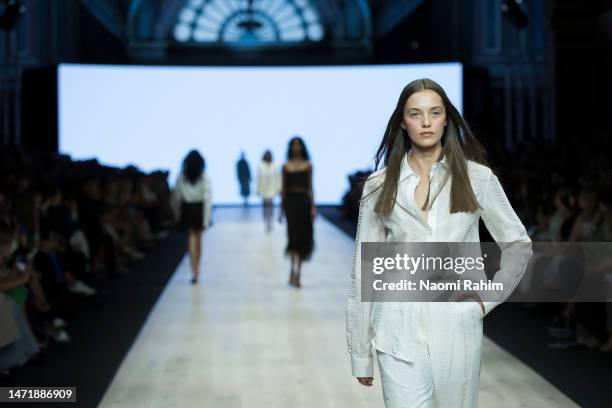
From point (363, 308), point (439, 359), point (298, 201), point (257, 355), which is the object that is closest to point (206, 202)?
point (298, 201)

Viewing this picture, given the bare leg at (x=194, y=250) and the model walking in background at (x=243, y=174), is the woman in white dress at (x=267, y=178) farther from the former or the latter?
the bare leg at (x=194, y=250)

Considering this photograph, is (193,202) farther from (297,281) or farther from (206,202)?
(297,281)

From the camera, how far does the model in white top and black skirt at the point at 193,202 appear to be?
8.27 meters

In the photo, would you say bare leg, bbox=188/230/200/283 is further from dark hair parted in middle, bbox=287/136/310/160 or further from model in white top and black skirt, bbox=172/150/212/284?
dark hair parted in middle, bbox=287/136/310/160

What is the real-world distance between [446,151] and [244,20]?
23.1 metres

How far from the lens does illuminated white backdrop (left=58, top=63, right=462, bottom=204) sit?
57.1 ft

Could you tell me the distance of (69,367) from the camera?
16.3 feet

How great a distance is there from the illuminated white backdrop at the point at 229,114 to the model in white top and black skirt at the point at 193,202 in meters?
9.07

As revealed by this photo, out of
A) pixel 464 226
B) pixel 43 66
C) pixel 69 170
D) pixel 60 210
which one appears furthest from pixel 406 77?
pixel 464 226

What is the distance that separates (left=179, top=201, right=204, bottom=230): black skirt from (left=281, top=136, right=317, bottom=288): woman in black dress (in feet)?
2.02

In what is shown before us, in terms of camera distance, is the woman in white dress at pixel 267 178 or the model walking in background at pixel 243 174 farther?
the model walking in background at pixel 243 174

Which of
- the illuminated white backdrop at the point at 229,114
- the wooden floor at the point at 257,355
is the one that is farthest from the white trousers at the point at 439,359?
the illuminated white backdrop at the point at 229,114

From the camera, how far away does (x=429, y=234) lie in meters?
2.16

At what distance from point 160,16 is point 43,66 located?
8.36m
